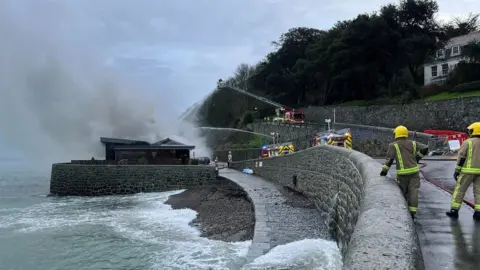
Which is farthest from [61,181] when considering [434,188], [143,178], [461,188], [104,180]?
[461,188]

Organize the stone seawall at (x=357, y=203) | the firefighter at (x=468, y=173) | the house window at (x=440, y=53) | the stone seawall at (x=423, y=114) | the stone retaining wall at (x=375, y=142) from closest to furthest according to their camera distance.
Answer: the stone seawall at (x=357, y=203) → the firefighter at (x=468, y=173) → the stone retaining wall at (x=375, y=142) → the stone seawall at (x=423, y=114) → the house window at (x=440, y=53)

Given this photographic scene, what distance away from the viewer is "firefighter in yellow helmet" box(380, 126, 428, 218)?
314 inches

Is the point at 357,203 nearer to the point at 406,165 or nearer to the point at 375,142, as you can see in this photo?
the point at 406,165

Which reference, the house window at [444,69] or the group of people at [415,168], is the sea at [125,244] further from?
the house window at [444,69]

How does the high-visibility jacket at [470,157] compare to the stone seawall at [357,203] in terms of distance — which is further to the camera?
the high-visibility jacket at [470,157]

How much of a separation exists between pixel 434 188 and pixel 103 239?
1317cm

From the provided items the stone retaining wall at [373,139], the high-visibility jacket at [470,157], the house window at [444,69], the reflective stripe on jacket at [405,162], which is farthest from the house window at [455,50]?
Result: the reflective stripe on jacket at [405,162]

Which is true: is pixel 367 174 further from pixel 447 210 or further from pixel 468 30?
pixel 468 30

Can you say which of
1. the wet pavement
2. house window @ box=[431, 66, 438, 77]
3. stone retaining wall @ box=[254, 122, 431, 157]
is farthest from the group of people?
house window @ box=[431, 66, 438, 77]

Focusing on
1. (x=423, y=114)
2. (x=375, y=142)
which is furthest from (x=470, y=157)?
(x=423, y=114)

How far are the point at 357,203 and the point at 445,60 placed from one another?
55161 mm

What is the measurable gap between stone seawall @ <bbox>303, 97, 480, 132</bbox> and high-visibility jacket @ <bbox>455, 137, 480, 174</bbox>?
29.0 meters

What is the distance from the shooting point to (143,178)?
38594 millimetres

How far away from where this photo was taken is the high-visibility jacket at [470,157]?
26.7ft
